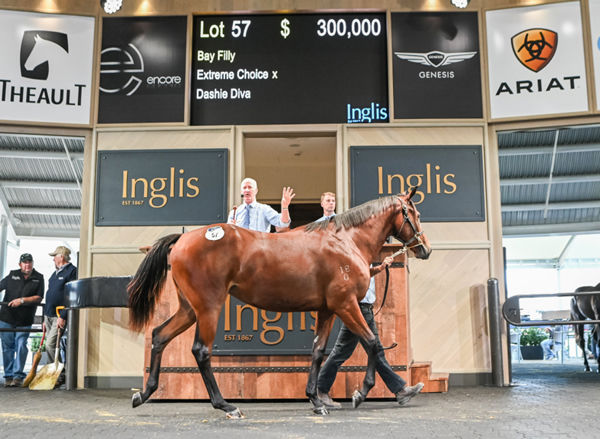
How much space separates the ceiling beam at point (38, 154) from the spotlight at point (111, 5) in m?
4.47

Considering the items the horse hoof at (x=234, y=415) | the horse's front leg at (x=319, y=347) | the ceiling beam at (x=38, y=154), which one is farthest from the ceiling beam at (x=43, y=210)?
the horse hoof at (x=234, y=415)

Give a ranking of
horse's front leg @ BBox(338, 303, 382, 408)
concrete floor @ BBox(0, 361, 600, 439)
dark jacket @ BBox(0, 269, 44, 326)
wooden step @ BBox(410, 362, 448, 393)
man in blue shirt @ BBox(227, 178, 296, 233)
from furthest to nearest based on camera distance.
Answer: dark jacket @ BBox(0, 269, 44, 326)
wooden step @ BBox(410, 362, 448, 393)
man in blue shirt @ BBox(227, 178, 296, 233)
horse's front leg @ BBox(338, 303, 382, 408)
concrete floor @ BBox(0, 361, 600, 439)

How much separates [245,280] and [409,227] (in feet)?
4.69

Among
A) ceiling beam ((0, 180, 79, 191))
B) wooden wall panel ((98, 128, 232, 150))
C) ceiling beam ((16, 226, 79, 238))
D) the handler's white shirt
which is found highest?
ceiling beam ((0, 180, 79, 191))

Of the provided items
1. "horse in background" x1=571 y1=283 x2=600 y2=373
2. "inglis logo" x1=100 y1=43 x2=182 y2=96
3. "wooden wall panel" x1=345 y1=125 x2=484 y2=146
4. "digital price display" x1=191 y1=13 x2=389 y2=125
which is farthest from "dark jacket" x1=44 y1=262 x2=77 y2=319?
"horse in background" x1=571 y1=283 x2=600 y2=373

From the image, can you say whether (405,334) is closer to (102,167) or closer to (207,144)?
(207,144)

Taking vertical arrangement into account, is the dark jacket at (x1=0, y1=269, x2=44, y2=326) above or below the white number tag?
below

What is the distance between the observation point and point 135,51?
802 centimetres

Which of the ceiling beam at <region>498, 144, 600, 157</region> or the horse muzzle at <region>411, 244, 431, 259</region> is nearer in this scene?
the horse muzzle at <region>411, 244, 431, 259</region>

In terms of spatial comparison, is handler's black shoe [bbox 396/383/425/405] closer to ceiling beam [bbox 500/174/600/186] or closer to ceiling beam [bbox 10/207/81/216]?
ceiling beam [bbox 500/174/600/186]

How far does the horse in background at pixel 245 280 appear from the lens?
4.60 m

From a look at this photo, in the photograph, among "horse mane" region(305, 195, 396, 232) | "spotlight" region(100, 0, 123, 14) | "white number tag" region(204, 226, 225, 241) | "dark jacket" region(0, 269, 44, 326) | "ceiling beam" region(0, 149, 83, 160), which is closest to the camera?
"white number tag" region(204, 226, 225, 241)

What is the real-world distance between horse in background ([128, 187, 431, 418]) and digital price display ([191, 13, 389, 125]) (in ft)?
10.6

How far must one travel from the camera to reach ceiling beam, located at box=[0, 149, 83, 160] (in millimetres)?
11938
